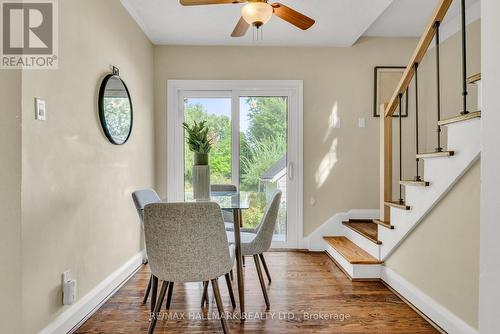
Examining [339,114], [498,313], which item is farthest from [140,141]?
[498,313]

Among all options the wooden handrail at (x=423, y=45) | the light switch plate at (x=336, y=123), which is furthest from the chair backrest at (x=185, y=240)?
the light switch plate at (x=336, y=123)

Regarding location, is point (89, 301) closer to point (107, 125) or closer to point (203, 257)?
point (203, 257)

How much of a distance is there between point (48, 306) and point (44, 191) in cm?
66

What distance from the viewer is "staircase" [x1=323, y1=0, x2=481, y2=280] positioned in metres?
1.82

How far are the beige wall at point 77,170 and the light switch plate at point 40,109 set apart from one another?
3 centimetres

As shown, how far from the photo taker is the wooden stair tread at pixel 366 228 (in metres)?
3.04

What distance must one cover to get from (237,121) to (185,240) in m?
2.39

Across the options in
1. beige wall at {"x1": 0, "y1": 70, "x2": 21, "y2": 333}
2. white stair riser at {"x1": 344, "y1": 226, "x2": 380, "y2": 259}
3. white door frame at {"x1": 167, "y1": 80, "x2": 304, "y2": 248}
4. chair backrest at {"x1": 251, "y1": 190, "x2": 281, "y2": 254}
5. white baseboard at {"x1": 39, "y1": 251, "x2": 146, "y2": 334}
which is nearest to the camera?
beige wall at {"x1": 0, "y1": 70, "x2": 21, "y2": 333}

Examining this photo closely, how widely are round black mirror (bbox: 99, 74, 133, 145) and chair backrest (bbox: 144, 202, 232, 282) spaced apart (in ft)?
3.90

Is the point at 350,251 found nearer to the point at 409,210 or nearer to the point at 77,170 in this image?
the point at 409,210

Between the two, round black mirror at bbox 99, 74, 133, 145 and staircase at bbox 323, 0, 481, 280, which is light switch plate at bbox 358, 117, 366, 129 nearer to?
staircase at bbox 323, 0, 481, 280

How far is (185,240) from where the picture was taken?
1703mm

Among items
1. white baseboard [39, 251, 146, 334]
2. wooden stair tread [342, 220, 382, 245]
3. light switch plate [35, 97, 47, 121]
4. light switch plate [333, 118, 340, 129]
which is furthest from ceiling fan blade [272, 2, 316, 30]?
white baseboard [39, 251, 146, 334]

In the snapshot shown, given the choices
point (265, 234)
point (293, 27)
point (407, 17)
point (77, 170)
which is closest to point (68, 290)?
point (77, 170)
